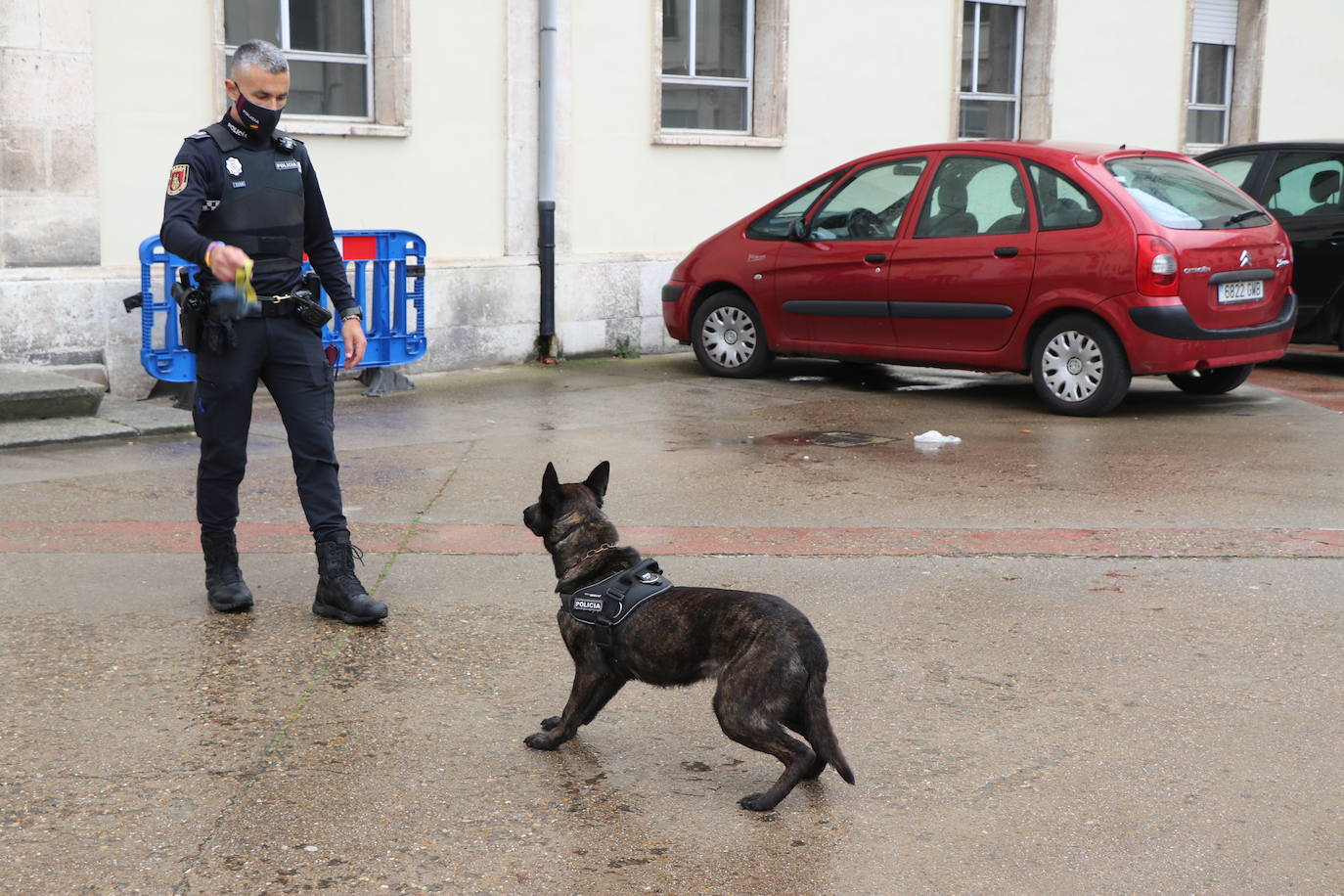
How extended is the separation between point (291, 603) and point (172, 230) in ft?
4.66

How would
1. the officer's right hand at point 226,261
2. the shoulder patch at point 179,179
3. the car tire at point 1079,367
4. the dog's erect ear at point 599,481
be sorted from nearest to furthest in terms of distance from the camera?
the dog's erect ear at point 599,481 < the officer's right hand at point 226,261 < the shoulder patch at point 179,179 < the car tire at point 1079,367

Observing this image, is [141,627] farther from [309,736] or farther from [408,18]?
[408,18]

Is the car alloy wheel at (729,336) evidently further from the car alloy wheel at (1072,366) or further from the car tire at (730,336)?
the car alloy wheel at (1072,366)

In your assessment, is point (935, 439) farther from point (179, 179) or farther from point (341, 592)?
point (179, 179)

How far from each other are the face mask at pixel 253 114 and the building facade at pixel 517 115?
524 centimetres

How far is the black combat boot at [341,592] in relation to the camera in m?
5.41

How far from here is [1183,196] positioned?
10.1 meters

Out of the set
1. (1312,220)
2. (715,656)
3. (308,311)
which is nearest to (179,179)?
(308,311)

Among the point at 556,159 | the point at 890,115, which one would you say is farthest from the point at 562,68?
the point at 890,115

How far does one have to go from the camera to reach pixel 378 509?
729 centimetres

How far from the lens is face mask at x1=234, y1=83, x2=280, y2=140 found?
17.3 feet

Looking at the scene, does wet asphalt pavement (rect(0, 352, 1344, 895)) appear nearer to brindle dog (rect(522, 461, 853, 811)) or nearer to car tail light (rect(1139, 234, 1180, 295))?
brindle dog (rect(522, 461, 853, 811))

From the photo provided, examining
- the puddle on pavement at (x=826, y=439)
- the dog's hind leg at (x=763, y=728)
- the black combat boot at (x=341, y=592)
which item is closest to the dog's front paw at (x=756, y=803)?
the dog's hind leg at (x=763, y=728)

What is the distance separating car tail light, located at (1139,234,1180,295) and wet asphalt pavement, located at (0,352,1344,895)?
116cm
